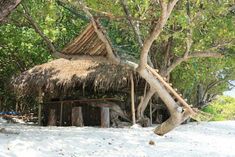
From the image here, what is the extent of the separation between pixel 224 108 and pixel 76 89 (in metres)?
9.92

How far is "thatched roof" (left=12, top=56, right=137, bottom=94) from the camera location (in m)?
11.6

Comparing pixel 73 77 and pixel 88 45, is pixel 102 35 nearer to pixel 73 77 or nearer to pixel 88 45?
pixel 88 45

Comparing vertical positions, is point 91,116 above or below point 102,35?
below

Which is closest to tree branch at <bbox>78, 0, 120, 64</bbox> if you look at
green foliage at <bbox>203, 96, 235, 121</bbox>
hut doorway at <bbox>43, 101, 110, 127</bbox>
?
hut doorway at <bbox>43, 101, 110, 127</bbox>

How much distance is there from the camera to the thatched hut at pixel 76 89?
461 inches

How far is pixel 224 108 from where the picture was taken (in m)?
20.9

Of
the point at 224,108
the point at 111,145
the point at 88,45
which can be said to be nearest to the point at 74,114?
the point at 88,45

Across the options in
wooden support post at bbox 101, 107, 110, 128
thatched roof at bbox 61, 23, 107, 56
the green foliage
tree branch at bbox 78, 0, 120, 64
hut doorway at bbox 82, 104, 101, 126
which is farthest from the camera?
the green foliage

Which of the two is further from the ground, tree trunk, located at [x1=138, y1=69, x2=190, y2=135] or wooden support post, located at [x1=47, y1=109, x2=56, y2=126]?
tree trunk, located at [x1=138, y1=69, x2=190, y2=135]

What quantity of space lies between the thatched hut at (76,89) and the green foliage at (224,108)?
7.82 metres

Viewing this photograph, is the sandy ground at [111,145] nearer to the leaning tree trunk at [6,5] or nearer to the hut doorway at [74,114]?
the leaning tree trunk at [6,5]

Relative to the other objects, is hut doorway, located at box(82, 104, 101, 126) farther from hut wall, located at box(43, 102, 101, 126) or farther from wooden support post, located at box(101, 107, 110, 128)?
wooden support post, located at box(101, 107, 110, 128)

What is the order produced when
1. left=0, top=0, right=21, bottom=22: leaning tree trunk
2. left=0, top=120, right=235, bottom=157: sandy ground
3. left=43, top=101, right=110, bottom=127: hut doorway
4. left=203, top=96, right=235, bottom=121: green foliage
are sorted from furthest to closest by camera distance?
1. left=203, top=96, right=235, bottom=121: green foliage
2. left=43, top=101, right=110, bottom=127: hut doorway
3. left=0, top=120, right=235, bottom=157: sandy ground
4. left=0, top=0, right=21, bottom=22: leaning tree trunk

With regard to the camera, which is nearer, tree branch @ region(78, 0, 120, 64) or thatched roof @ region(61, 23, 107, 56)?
tree branch @ region(78, 0, 120, 64)
